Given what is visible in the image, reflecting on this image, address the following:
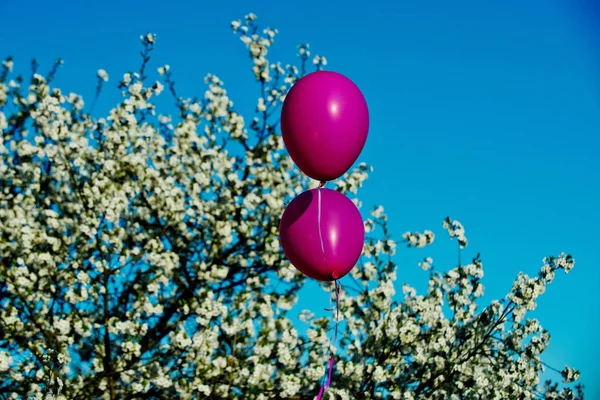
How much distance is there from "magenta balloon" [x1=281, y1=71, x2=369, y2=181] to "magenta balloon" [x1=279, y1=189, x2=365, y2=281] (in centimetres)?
25

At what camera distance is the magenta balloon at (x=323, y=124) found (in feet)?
14.0

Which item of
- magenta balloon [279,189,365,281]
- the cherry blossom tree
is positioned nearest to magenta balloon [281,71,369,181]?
magenta balloon [279,189,365,281]

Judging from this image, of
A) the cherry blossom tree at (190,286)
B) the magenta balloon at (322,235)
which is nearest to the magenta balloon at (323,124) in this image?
the magenta balloon at (322,235)

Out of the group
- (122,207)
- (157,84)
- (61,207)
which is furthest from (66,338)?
(157,84)

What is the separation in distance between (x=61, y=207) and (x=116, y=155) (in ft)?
3.51

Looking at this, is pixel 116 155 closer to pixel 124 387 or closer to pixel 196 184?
pixel 196 184

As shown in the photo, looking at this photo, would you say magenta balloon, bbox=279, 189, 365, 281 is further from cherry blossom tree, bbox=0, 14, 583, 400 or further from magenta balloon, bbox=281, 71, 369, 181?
cherry blossom tree, bbox=0, 14, 583, 400

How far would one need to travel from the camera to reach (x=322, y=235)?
443 cm

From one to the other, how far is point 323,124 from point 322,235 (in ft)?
2.55

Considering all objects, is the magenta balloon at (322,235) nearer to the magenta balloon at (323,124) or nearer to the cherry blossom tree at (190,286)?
the magenta balloon at (323,124)

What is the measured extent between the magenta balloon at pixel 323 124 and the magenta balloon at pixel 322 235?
0.80 ft

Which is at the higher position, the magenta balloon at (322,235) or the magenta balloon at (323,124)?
the magenta balloon at (323,124)

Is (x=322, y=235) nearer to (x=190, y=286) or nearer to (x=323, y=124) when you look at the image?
(x=323, y=124)

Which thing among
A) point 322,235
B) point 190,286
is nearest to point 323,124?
point 322,235
